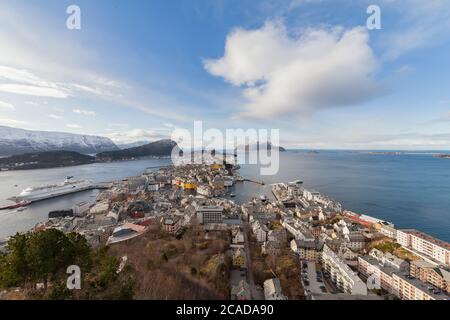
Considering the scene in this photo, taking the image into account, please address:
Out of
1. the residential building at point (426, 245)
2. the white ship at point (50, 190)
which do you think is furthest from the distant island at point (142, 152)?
the residential building at point (426, 245)

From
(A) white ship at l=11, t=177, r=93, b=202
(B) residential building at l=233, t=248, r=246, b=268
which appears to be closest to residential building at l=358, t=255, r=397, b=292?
→ (B) residential building at l=233, t=248, r=246, b=268

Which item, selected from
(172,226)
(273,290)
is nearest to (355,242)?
(273,290)

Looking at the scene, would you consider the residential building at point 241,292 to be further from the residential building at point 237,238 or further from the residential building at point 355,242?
the residential building at point 355,242

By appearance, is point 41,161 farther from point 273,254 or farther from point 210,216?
point 273,254

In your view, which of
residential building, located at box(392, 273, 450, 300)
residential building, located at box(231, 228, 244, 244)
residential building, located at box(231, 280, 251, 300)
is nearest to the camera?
residential building, located at box(231, 280, 251, 300)

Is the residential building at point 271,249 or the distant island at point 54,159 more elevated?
the distant island at point 54,159

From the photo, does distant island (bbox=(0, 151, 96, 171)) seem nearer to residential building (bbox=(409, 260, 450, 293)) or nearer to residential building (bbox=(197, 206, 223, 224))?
residential building (bbox=(197, 206, 223, 224))

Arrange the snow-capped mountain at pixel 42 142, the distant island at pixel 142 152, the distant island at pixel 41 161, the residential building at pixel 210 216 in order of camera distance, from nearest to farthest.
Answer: the residential building at pixel 210 216, the distant island at pixel 41 161, the distant island at pixel 142 152, the snow-capped mountain at pixel 42 142

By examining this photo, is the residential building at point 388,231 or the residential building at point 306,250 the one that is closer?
the residential building at point 306,250
